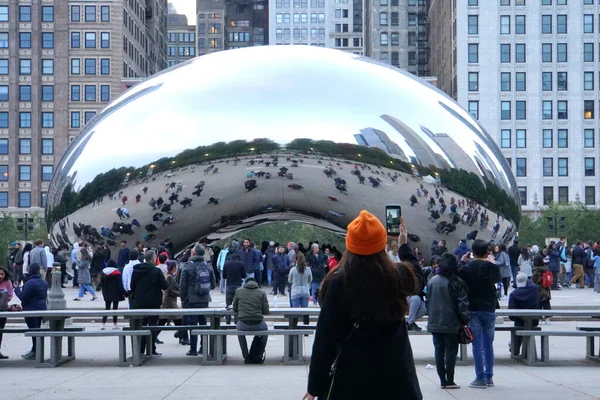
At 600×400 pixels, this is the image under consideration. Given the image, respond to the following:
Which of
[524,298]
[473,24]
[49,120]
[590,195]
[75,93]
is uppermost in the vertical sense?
[473,24]

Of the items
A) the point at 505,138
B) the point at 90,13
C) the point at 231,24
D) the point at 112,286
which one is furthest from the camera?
the point at 231,24

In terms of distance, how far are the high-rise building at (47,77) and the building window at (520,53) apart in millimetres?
33279

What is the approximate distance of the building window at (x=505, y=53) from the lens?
76.7 m

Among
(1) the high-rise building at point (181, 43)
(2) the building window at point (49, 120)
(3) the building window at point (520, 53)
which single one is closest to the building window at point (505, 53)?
(3) the building window at point (520, 53)

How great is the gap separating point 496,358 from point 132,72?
249 feet

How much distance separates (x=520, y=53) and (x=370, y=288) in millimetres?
76065

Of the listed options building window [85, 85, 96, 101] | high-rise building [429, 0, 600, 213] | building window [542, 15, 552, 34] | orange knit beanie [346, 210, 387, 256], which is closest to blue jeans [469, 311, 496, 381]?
orange knit beanie [346, 210, 387, 256]

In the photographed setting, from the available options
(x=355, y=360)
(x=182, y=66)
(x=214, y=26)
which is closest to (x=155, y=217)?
(x=182, y=66)

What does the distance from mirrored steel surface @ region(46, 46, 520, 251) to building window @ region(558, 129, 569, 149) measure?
59652 millimetres

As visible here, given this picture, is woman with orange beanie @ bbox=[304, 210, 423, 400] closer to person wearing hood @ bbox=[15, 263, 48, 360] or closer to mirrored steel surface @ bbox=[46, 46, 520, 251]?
person wearing hood @ bbox=[15, 263, 48, 360]

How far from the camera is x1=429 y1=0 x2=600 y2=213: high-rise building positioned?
249 feet

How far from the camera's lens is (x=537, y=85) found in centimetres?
7669

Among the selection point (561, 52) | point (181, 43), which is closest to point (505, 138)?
point (561, 52)

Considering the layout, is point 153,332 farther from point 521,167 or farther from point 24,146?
point 24,146
